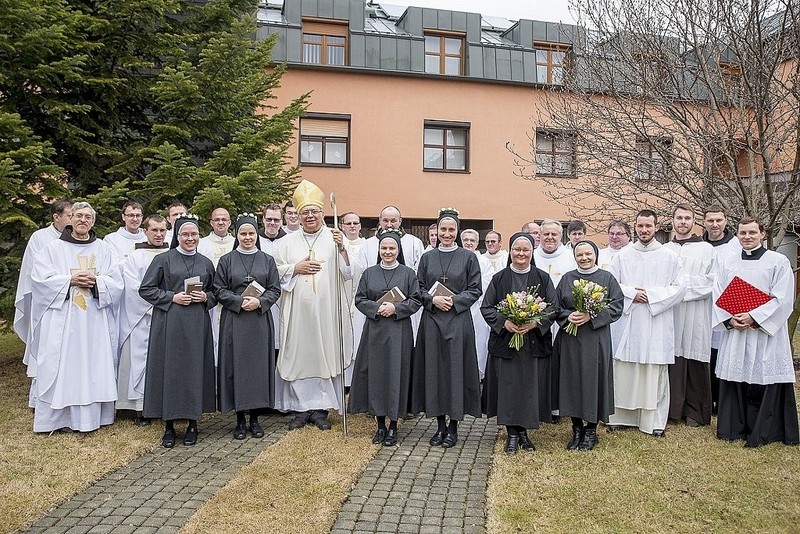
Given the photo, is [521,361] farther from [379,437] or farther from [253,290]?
[253,290]

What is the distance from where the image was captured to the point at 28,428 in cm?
757

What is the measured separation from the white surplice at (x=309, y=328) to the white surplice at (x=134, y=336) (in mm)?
1475

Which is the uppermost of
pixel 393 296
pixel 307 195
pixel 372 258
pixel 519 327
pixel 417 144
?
pixel 417 144

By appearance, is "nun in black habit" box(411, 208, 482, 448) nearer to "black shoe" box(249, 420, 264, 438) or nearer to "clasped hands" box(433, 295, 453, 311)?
"clasped hands" box(433, 295, 453, 311)

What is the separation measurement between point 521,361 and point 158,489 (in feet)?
10.9

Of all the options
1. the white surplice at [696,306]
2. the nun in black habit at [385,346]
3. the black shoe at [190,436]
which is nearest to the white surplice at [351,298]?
the nun in black habit at [385,346]

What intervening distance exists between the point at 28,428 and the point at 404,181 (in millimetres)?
14116

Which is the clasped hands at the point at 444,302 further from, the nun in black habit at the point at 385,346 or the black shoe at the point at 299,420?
the black shoe at the point at 299,420

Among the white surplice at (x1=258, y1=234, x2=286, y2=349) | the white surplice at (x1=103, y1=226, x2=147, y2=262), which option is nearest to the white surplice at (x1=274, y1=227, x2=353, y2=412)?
the white surplice at (x1=258, y1=234, x2=286, y2=349)

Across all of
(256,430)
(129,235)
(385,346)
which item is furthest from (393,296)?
(129,235)

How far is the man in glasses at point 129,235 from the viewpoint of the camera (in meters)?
8.31

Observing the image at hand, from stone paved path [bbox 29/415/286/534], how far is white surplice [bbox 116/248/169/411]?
93 centimetres

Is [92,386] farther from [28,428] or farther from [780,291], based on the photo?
[780,291]

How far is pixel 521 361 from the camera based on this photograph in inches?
258
